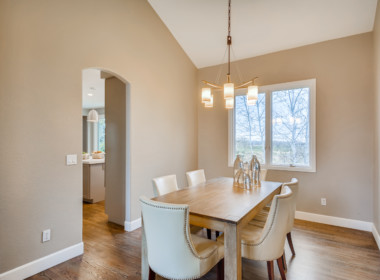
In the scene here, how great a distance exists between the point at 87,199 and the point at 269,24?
4778 mm

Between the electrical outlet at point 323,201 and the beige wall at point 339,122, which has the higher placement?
the beige wall at point 339,122

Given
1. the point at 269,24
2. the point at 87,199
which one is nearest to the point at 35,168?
the point at 87,199

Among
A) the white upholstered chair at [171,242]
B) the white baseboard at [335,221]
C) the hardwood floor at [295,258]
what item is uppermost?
the white upholstered chair at [171,242]

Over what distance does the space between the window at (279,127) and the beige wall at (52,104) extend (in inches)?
74.2

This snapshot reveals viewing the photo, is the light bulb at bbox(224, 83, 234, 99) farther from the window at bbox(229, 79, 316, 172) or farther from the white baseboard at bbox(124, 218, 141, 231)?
the white baseboard at bbox(124, 218, 141, 231)

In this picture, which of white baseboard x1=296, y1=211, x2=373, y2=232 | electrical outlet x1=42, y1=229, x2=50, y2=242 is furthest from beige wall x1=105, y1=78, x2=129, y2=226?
white baseboard x1=296, y1=211, x2=373, y2=232

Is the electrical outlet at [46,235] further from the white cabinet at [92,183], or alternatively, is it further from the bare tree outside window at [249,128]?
the bare tree outside window at [249,128]

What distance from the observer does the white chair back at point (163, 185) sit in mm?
2395

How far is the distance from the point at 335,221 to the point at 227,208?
2642 millimetres

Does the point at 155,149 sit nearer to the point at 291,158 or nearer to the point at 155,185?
the point at 155,185

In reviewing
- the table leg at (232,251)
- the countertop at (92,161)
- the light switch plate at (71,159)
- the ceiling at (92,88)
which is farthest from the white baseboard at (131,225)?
the ceiling at (92,88)

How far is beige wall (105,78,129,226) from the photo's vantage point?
11.3 ft

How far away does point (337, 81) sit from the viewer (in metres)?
3.42

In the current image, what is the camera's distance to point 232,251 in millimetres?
1539
